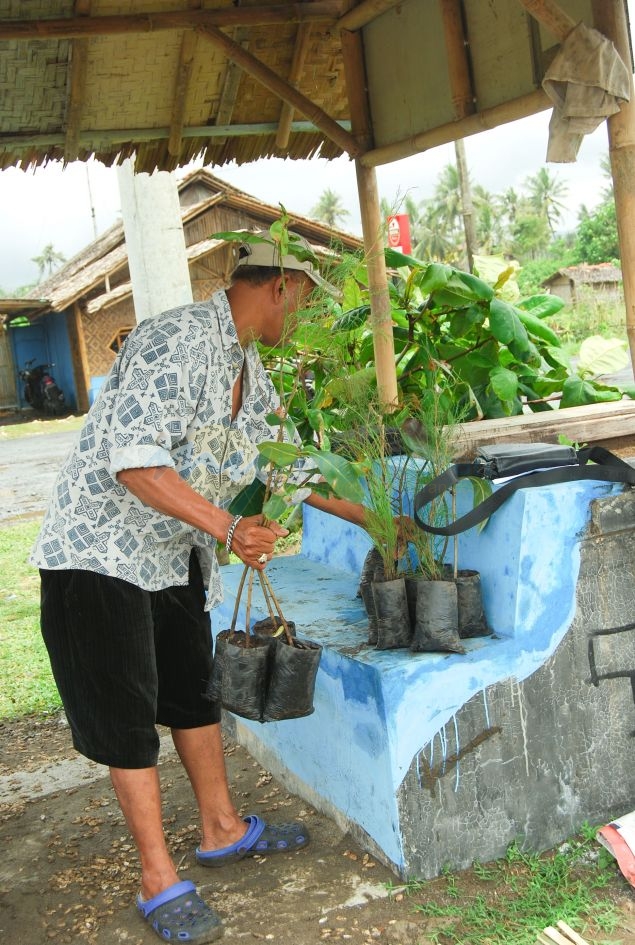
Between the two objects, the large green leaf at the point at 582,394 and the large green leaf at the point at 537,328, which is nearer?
the large green leaf at the point at 582,394

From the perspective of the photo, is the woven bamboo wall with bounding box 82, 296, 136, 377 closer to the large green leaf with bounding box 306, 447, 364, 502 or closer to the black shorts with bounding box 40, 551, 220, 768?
the black shorts with bounding box 40, 551, 220, 768

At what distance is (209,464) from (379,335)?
167 cm

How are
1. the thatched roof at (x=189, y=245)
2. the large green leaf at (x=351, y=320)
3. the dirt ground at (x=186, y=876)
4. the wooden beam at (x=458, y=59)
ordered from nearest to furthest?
the dirt ground at (x=186, y=876), the wooden beam at (x=458, y=59), the large green leaf at (x=351, y=320), the thatched roof at (x=189, y=245)

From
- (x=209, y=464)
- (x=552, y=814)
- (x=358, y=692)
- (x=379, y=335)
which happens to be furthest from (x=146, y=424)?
(x=379, y=335)

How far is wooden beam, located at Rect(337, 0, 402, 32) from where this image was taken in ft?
11.9

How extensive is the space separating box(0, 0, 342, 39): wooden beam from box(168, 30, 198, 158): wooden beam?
199 mm

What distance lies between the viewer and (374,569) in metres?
2.74

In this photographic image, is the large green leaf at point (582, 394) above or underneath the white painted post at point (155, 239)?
underneath

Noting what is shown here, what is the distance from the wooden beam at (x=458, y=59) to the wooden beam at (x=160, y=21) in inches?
25.5

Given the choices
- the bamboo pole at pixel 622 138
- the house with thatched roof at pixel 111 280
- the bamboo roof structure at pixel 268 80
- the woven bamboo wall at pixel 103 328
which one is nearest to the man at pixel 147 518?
the bamboo pole at pixel 622 138

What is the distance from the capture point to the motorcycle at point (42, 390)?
21.5 meters

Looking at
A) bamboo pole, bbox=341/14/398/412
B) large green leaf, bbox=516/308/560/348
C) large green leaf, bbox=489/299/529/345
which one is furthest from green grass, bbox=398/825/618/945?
large green leaf, bbox=516/308/560/348

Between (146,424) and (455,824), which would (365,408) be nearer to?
(146,424)

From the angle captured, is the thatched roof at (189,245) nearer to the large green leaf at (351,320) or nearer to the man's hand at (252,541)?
the large green leaf at (351,320)
